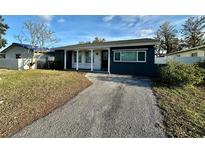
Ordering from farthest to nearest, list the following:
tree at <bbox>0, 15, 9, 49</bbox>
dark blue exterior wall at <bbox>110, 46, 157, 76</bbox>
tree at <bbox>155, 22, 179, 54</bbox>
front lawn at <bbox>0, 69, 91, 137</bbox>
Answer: tree at <bbox>155, 22, 179, 54</bbox>, tree at <bbox>0, 15, 9, 49</bbox>, dark blue exterior wall at <bbox>110, 46, 157, 76</bbox>, front lawn at <bbox>0, 69, 91, 137</bbox>

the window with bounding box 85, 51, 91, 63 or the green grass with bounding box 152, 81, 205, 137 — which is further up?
the window with bounding box 85, 51, 91, 63

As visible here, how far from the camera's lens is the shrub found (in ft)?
33.1

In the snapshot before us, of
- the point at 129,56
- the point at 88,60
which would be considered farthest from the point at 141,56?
the point at 88,60

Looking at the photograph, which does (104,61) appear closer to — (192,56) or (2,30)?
(192,56)

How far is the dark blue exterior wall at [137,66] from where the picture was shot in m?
14.6

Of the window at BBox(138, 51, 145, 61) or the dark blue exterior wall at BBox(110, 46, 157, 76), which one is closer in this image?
the dark blue exterior wall at BBox(110, 46, 157, 76)

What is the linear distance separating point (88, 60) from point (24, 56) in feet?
32.7

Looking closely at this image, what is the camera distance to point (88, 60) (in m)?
20.5

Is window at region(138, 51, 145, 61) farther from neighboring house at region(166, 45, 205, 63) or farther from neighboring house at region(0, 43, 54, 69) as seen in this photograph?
neighboring house at region(0, 43, 54, 69)

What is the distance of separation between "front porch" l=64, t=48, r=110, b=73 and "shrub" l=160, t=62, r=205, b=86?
8515 mm

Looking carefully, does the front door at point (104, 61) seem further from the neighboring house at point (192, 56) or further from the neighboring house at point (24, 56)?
the neighboring house at point (24, 56)

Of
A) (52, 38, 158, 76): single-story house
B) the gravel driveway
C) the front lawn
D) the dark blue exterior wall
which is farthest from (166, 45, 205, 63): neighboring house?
the front lawn

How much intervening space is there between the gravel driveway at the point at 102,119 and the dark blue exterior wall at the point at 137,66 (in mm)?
7113

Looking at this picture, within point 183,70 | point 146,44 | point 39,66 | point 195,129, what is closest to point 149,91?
point 183,70
